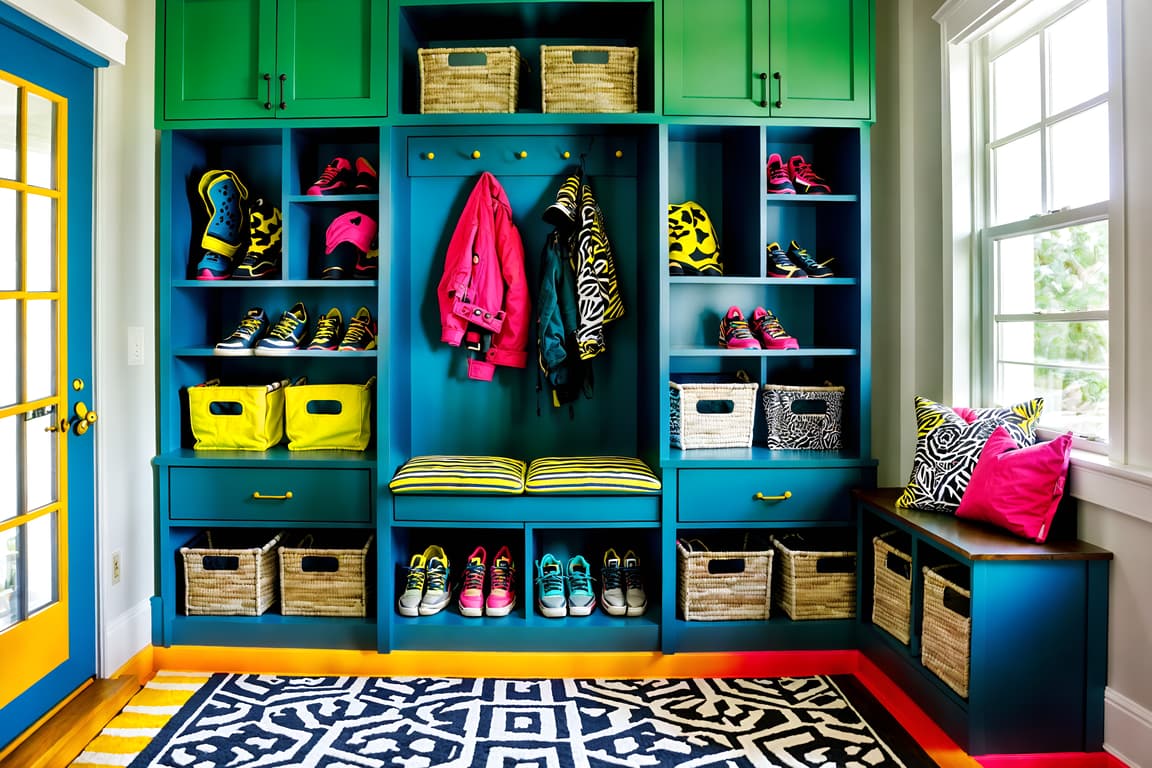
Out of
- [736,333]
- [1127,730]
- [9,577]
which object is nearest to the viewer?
[1127,730]

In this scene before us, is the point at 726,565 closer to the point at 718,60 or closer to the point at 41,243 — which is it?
the point at 718,60

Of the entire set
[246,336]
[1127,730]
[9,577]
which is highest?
[246,336]

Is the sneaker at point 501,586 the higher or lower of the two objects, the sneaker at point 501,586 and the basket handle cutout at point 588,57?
the lower

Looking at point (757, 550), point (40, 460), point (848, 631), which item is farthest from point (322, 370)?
point (848, 631)

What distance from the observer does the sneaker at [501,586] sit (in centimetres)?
257

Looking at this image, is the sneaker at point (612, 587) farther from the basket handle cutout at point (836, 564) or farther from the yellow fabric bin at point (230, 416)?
the yellow fabric bin at point (230, 416)

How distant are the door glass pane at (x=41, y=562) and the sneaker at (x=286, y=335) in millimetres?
812

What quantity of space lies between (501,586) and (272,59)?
1.97 metres

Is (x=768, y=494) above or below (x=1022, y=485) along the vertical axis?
below

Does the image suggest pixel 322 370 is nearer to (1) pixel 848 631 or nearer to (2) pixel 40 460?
(2) pixel 40 460

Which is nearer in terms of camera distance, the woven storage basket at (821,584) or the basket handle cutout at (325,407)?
the woven storage basket at (821,584)

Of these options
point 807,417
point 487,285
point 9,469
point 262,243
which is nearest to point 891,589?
point 807,417

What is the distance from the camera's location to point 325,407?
2.73 metres

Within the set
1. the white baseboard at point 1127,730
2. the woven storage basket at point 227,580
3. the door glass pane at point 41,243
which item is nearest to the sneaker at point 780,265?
the white baseboard at point 1127,730
